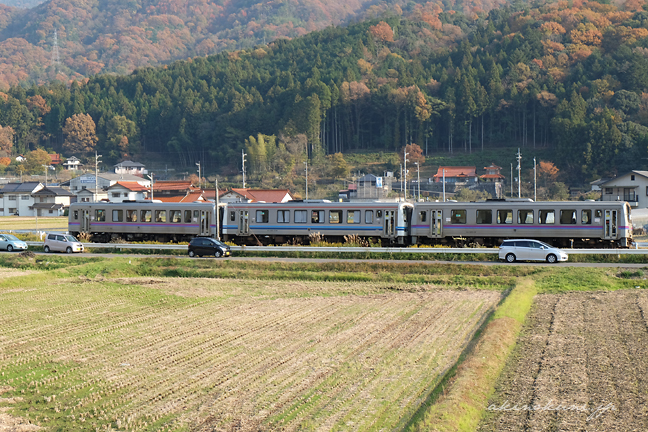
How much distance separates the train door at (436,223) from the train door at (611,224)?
748cm

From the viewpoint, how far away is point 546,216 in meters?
29.9

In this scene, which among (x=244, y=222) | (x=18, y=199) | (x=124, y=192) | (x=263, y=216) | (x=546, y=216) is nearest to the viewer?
(x=546, y=216)

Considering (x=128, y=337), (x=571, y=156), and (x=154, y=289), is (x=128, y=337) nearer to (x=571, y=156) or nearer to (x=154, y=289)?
(x=154, y=289)

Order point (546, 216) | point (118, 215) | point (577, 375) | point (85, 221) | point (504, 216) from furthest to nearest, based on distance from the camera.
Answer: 1. point (85, 221)
2. point (118, 215)
3. point (504, 216)
4. point (546, 216)
5. point (577, 375)

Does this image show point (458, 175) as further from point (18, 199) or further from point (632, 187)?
point (18, 199)

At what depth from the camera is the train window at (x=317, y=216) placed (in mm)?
33031

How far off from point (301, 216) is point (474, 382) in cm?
2381

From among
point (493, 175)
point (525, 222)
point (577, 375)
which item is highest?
point (493, 175)

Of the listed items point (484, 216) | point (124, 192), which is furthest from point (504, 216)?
point (124, 192)

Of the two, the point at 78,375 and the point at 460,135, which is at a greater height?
the point at 460,135

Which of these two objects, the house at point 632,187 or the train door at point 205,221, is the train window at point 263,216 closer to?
the train door at point 205,221

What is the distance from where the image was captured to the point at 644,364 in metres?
11.2

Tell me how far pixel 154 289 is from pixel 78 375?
35.7 feet

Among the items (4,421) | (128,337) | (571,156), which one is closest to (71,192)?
(571,156)
